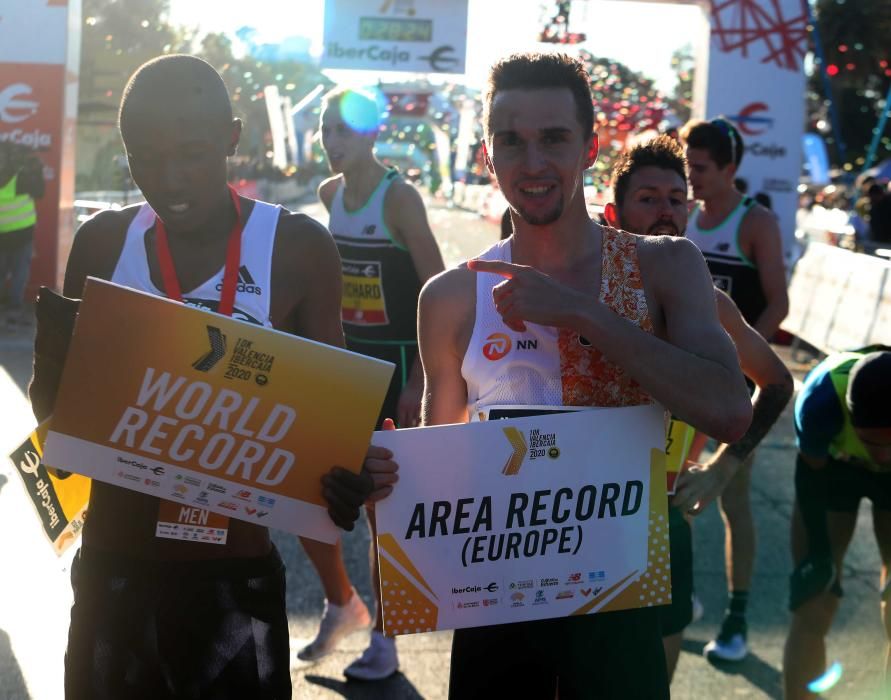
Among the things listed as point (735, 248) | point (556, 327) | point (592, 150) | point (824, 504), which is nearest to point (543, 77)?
point (592, 150)

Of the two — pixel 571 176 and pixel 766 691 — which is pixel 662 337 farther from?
pixel 766 691

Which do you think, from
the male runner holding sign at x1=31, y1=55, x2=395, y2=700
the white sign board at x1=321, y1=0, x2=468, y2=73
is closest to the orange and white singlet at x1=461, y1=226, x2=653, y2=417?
the male runner holding sign at x1=31, y1=55, x2=395, y2=700

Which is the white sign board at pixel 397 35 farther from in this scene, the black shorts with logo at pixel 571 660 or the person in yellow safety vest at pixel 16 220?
the black shorts with logo at pixel 571 660

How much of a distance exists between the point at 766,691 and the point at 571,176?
9.67ft

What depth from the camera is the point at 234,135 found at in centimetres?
279

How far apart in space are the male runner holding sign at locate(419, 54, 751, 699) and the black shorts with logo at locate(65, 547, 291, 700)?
44 cm

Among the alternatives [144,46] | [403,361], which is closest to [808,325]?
[403,361]

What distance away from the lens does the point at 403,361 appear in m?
5.57

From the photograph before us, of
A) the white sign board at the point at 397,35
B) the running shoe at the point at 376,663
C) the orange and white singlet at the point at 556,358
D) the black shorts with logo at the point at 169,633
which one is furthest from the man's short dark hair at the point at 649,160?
the white sign board at the point at 397,35

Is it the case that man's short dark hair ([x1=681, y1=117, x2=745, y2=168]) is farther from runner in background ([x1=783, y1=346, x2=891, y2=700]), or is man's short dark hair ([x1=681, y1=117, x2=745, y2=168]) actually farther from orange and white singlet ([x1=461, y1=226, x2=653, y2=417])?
orange and white singlet ([x1=461, y1=226, x2=653, y2=417])

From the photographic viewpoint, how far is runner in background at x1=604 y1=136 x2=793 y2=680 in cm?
346

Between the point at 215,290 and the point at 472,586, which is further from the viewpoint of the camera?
the point at 215,290

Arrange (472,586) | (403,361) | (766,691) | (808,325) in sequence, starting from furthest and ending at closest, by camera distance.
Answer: (808,325) → (403,361) → (766,691) → (472,586)

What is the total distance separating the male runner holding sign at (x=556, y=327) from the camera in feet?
8.09
